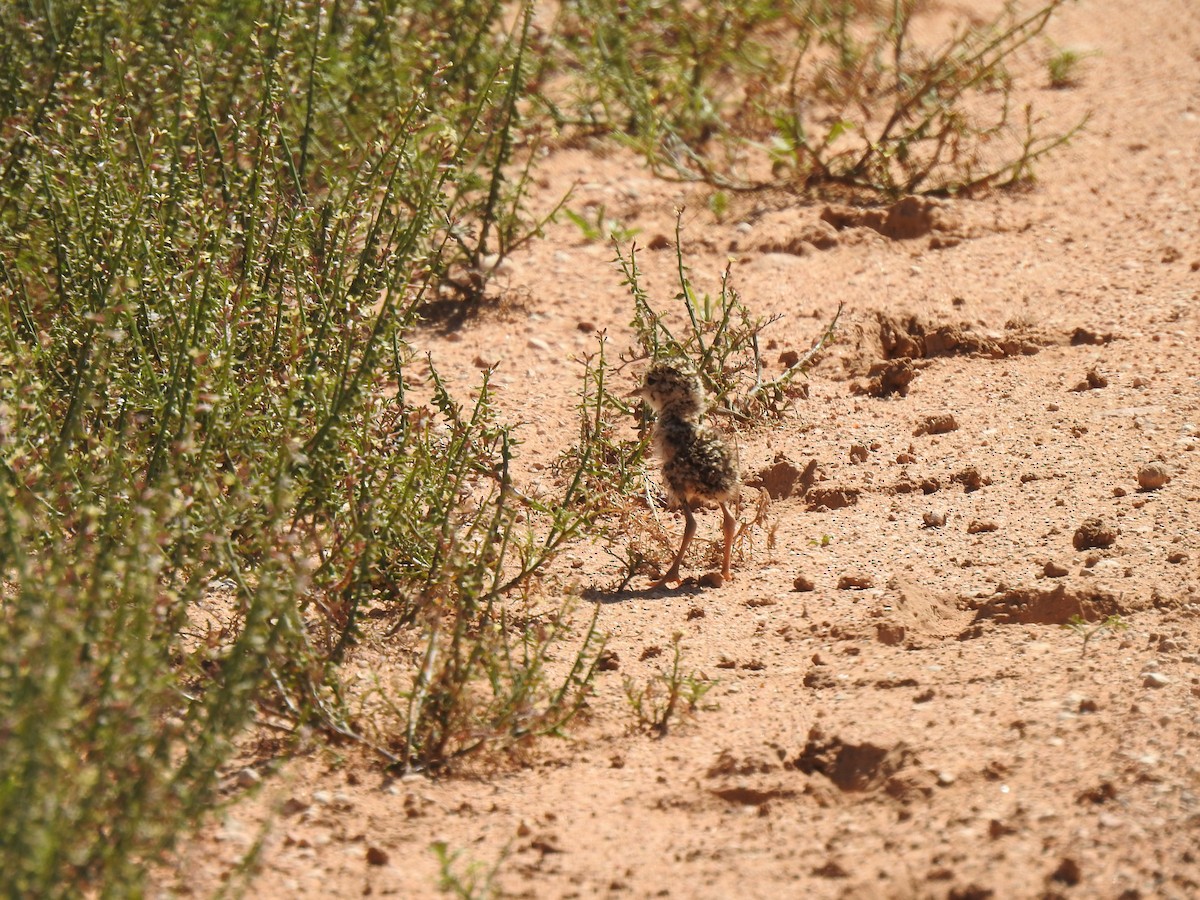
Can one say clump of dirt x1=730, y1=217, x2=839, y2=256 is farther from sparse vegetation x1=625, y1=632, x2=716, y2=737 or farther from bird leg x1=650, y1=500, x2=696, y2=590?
sparse vegetation x1=625, y1=632, x2=716, y2=737

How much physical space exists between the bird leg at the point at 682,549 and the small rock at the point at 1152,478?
4.84 feet

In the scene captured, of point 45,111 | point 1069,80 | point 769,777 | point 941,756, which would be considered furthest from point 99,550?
point 1069,80

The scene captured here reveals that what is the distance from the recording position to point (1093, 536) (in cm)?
471

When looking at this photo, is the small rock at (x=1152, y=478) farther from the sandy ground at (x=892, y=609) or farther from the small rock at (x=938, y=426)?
the small rock at (x=938, y=426)

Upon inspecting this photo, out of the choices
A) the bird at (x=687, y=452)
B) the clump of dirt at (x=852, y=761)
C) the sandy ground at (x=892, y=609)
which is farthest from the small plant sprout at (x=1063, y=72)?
the clump of dirt at (x=852, y=761)

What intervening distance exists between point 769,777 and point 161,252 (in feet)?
7.77

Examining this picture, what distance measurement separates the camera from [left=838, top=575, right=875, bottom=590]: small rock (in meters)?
4.80

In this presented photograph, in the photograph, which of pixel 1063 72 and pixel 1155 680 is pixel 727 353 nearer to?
pixel 1155 680

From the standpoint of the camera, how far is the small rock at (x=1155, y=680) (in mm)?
3895

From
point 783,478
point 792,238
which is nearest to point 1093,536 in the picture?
point 783,478

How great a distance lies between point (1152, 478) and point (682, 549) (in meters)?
1.56

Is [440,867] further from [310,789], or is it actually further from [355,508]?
[355,508]

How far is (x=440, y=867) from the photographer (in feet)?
11.6

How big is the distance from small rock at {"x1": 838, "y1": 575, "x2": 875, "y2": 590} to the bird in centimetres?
37
